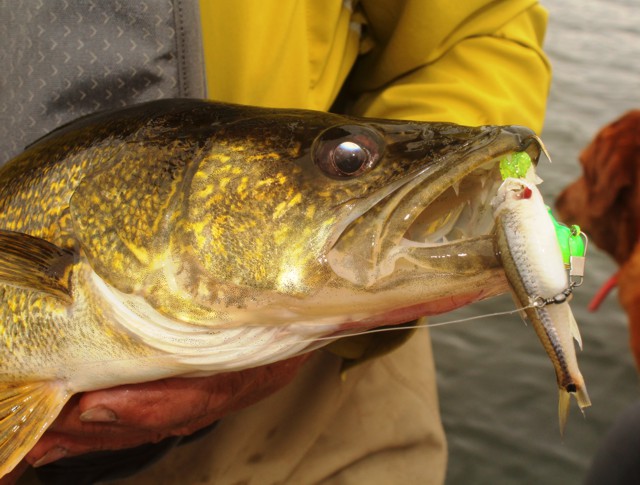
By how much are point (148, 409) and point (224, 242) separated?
0.52 metres

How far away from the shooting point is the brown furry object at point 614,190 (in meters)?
3.83

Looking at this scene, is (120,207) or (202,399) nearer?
(120,207)

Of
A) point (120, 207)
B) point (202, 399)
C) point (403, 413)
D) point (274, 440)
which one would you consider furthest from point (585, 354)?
point (120, 207)

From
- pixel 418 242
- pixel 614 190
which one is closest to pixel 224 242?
pixel 418 242

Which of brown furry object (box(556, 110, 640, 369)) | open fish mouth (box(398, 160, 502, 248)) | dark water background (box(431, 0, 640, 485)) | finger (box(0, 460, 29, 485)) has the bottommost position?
dark water background (box(431, 0, 640, 485))

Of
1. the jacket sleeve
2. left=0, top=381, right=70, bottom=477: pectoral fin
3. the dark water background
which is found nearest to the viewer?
left=0, top=381, right=70, bottom=477: pectoral fin

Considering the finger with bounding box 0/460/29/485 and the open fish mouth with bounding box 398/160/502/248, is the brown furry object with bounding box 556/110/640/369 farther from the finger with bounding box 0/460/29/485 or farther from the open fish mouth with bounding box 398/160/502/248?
the finger with bounding box 0/460/29/485

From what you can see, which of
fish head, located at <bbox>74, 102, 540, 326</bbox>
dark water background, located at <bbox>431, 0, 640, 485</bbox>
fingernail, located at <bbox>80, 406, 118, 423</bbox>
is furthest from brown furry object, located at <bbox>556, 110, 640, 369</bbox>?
fingernail, located at <bbox>80, 406, 118, 423</bbox>

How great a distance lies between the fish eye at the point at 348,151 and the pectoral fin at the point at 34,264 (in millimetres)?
588

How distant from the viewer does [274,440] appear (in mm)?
2445

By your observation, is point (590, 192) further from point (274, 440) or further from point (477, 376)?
→ point (274, 440)

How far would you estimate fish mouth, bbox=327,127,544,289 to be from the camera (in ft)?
4.68

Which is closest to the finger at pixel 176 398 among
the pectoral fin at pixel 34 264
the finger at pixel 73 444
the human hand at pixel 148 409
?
the human hand at pixel 148 409

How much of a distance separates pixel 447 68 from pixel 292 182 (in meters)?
1.02
